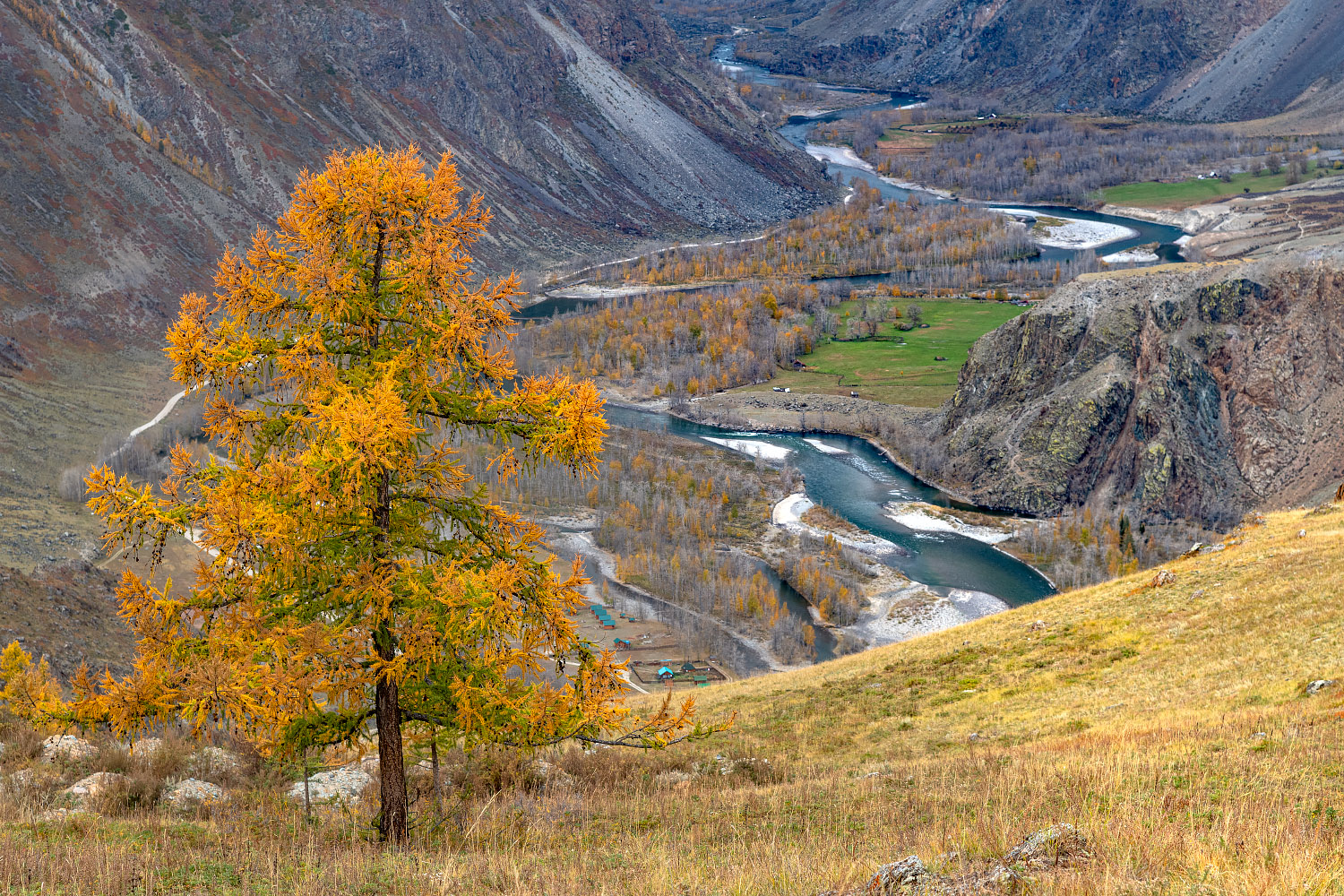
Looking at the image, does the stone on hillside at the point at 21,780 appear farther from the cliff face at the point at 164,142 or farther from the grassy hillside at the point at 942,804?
the cliff face at the point at 164,142

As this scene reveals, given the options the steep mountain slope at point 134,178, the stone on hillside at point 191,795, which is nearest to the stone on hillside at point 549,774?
the stone on hillside at point 191,795

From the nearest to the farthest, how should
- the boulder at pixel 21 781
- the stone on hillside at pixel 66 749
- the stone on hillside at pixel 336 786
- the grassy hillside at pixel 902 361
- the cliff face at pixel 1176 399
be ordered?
the boulder at pixel 21 781
the stone on hillside at pixel 336 786
the stone on hillside at pixel 66 749
the cliff face at pixel 1176 399
the grassy hillside at pixel 902 361

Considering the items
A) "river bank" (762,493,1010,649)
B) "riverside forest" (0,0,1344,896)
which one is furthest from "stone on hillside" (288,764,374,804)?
"river bank" (762,493,1010,649)

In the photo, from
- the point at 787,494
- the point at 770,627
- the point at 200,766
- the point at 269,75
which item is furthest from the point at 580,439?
the point at 269,75

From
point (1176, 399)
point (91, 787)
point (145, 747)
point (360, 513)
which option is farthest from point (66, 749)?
point (1176, 399)

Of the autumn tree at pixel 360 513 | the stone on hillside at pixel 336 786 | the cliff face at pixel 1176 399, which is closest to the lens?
the autumn tree at pixel 360 513

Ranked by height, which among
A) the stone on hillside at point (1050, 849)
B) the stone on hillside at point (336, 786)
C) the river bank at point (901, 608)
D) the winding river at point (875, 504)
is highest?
the stone on hillside at point (1050, 849)

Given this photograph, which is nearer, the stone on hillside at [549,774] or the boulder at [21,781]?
the boulder at [21,781]
